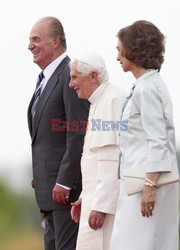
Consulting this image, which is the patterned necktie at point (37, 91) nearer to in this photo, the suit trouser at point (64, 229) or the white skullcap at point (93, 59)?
the suit trouser at point (64, 229)

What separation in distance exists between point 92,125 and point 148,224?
0.92 m

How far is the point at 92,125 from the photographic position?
566 centimetres

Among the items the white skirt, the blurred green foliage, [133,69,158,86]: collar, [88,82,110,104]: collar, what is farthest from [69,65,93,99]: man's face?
the blurred green foliage

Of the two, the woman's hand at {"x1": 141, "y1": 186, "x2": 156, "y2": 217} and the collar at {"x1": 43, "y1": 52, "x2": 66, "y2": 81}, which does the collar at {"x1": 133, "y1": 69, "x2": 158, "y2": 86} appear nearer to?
the woman's hand at {"x1": 141, "y1": 186, "x2": 156, "y2": 217}

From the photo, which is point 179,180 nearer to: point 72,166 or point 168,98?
point 168,98

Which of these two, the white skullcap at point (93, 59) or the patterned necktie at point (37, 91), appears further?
the patterned necktie at point (37, 91)

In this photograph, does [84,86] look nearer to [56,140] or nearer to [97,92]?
[97,92]

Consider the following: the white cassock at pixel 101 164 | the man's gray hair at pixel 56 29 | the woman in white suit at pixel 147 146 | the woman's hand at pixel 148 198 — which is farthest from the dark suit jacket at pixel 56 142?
the woman's hand at pixel 148 198

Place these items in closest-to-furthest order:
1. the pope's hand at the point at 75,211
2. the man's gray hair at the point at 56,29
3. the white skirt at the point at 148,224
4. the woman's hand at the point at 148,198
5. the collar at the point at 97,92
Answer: the woman's hand at the point at 148,198
the white skirt at the point at 148,224
the collar at the point at 97,92
the pope's hand at the point at 75,211
the man's gray hair at the point at 56,29

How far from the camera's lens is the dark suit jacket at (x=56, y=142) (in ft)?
20.4

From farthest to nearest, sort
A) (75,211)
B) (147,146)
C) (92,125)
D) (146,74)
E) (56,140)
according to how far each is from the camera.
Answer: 1. (56,140)
2. (75,211)
3. (92,125)
4. (146,74)
5. (147,146)

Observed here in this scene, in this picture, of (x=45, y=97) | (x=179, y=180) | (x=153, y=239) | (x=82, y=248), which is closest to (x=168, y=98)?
(x=179, y=180)

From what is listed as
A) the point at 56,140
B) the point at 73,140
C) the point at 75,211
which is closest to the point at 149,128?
the point at 75,211

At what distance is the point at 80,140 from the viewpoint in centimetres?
621
